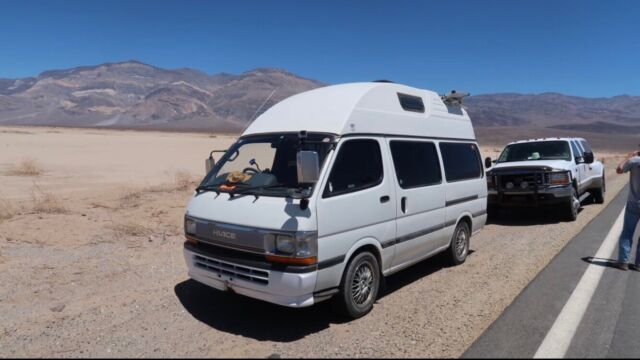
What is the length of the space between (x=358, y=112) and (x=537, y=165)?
280 inches

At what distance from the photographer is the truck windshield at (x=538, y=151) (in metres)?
12.3

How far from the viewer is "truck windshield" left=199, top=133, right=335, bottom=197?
17.3 ft

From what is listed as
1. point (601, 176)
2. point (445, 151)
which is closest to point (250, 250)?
point (445, 151)

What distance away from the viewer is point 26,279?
21.6 ft

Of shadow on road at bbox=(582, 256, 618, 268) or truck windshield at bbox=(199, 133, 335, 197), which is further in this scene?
shadow on road at bbox=(582, 256, 618, 268)

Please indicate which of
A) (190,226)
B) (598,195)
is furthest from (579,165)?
(190,226)

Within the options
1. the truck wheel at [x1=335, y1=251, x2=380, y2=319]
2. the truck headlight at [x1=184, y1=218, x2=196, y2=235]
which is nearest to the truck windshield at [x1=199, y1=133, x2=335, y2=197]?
the truck headlight at [x1=184, y1=218, x2=196, y2=235]

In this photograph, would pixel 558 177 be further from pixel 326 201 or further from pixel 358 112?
pixel 326 201

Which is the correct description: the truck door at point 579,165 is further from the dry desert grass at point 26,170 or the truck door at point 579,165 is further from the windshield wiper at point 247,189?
the dry desert grass at point 26,170

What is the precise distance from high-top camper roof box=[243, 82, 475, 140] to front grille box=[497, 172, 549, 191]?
495 centimetres

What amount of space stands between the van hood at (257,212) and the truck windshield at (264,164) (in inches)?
5.1

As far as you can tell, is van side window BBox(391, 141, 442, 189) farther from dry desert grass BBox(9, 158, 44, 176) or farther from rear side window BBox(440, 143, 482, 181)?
dry desert grass BBox(9, 158, 44, 176)

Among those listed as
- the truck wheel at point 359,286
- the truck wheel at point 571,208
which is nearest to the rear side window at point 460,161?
the truck wheel at point 359,286

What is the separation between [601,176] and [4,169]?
2183cm
